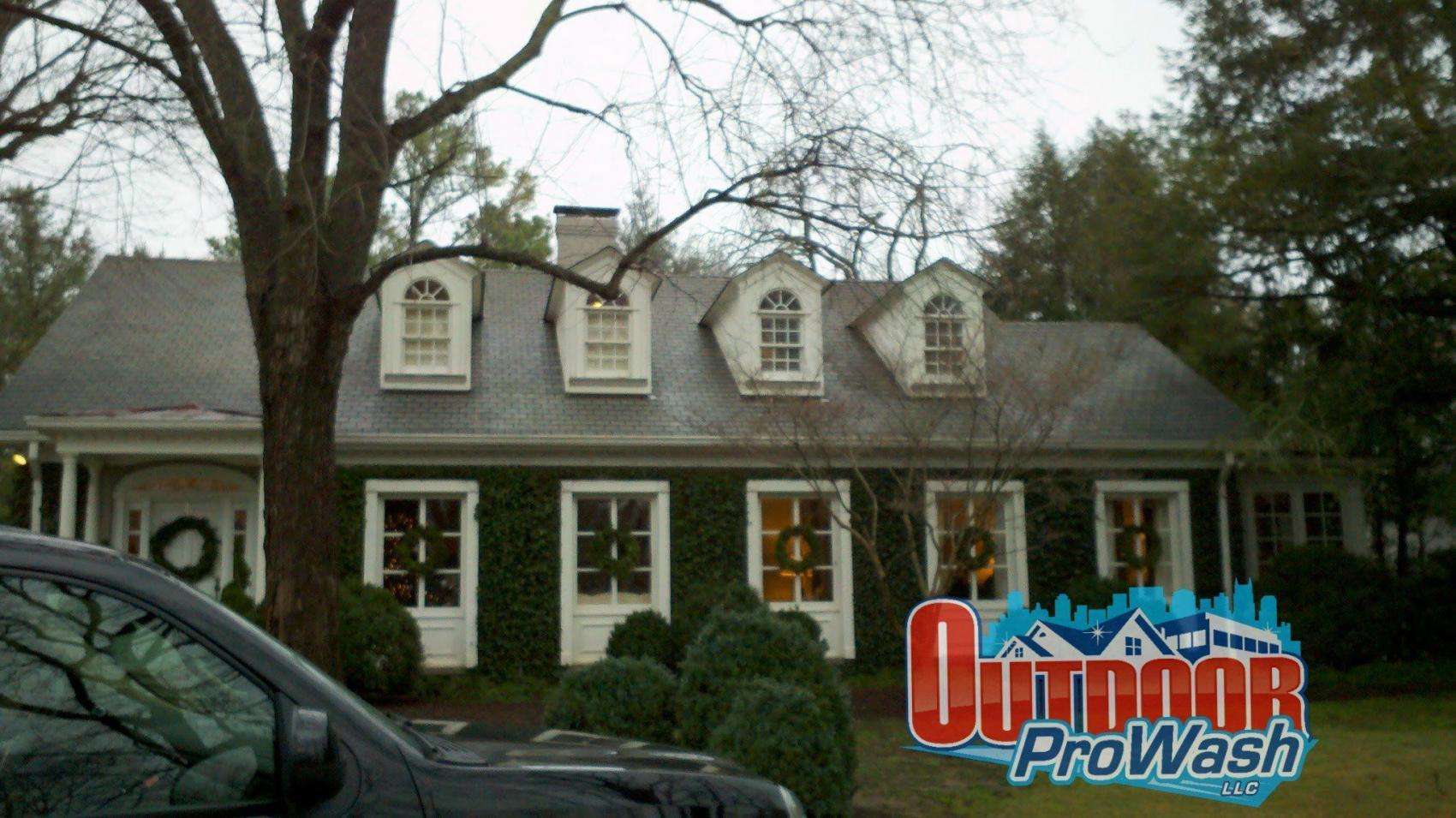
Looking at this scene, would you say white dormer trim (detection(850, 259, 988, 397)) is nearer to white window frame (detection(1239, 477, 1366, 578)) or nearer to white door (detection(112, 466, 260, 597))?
white window frame (detection(1239, 477, 1366, 578))

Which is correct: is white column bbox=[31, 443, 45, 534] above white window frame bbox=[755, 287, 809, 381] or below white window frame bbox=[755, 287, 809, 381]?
below

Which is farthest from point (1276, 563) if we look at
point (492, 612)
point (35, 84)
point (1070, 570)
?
point (35, 84)

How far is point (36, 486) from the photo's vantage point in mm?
15633

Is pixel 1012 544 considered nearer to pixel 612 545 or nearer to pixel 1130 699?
pixel 612 545

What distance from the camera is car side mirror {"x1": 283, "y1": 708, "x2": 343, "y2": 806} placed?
2355mm

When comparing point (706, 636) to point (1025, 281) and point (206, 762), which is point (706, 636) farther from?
point (206, 762)

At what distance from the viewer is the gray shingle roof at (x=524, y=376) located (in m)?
16.2

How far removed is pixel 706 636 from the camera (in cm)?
876

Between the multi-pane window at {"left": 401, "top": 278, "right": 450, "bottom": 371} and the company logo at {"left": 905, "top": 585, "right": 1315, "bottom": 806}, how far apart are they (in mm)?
8344

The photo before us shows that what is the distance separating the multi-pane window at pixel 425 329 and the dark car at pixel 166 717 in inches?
581

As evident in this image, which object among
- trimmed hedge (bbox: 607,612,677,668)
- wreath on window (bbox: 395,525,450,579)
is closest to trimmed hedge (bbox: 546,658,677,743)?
trimmed hedge (bbox: 607,612,677,668)

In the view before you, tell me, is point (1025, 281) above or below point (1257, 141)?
below

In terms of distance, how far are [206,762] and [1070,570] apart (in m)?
16.6

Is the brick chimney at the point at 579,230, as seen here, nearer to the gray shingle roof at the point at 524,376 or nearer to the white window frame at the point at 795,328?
the gray shingle roof at the point at 524,376
